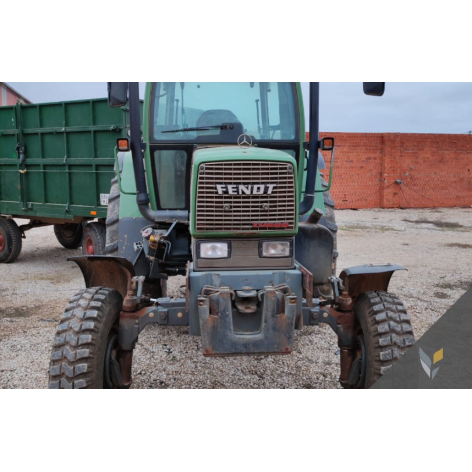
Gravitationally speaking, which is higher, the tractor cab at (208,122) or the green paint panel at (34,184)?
the tractor cab at (208,122)

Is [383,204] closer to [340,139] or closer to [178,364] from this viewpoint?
[340,139]

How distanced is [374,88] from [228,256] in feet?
4.97

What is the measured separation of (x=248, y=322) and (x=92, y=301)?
38.2 inches

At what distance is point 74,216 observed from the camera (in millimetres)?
7730

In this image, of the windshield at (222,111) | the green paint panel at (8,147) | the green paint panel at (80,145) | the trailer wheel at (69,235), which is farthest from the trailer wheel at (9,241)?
the windshield at (222,111)

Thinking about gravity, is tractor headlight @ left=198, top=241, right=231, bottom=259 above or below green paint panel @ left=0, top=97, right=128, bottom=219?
below

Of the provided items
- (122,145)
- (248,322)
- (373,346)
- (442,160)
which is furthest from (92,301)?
(442,160)

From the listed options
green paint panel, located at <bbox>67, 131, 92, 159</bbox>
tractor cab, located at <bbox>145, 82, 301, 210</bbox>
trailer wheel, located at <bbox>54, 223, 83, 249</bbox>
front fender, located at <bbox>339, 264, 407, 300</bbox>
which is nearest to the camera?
front fender, located at <bbox>339, 264, 407, 300</bbox>

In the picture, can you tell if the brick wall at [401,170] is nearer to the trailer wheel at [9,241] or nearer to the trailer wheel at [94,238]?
the trailer wheel at [94,238]

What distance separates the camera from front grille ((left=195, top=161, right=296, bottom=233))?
3.01 meters

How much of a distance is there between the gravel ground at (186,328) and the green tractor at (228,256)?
61 centimetres

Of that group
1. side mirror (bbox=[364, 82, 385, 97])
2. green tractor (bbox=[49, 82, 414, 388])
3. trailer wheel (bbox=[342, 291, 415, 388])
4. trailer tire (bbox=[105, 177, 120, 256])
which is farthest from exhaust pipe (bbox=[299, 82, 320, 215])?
trailer tire (bbox=[105, 177, 120, 256])

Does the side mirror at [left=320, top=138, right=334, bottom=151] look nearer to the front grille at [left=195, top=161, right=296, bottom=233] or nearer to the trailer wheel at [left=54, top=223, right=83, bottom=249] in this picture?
the front grille at [left=195, top=161, right=296, bottom=233]

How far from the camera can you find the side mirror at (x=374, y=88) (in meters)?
3.39
